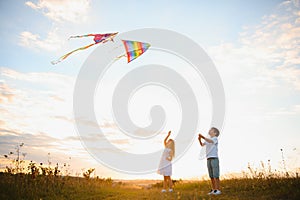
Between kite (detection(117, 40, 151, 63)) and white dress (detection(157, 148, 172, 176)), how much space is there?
453cm

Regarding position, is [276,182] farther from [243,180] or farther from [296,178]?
[243,180]

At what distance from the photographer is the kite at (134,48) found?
12.5 m

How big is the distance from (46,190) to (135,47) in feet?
24.2

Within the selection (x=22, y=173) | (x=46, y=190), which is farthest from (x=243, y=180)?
(x=22, y=173)

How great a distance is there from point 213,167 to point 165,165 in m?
2.97

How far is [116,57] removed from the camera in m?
12.2

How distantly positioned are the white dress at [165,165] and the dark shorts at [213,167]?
101 inches

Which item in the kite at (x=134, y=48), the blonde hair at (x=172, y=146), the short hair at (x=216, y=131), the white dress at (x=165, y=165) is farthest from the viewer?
the kite at (x=134, y=48)

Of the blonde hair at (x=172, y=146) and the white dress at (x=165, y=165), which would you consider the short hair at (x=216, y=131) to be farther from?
the white dress at (x=165, y=165)

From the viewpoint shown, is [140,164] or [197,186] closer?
[197,186]

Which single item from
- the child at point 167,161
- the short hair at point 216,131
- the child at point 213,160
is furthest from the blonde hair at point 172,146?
the short hair at point 216,131

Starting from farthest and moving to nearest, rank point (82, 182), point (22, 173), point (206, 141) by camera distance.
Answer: point (82, 182), point (22, 173), point (206, 141)

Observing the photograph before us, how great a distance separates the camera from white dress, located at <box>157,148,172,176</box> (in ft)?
37.5

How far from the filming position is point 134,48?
1303cm
